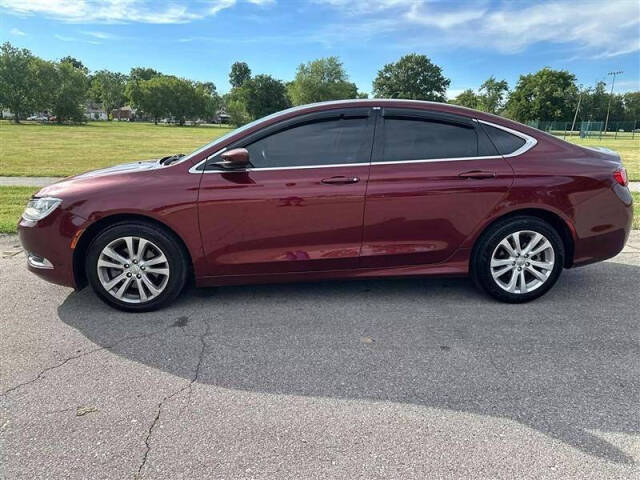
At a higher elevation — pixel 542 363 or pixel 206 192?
pixel 206 192

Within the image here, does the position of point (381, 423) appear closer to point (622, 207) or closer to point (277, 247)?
point (277, 247)

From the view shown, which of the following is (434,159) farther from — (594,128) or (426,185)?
(594,128)

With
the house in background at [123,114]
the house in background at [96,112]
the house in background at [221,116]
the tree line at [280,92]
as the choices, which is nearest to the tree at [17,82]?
the tree line at [280,92]

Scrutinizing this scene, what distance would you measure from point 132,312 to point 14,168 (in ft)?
37.0

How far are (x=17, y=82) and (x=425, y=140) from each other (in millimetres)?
85345

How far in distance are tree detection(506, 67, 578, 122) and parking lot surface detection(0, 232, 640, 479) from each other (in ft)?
266

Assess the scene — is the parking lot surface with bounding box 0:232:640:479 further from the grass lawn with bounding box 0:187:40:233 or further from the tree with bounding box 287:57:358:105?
the tree with bounding box 287:57:358:105

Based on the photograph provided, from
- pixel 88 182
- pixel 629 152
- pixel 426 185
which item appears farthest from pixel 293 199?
pixel 629 152

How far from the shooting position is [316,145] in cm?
370

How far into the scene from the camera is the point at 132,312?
371 cm

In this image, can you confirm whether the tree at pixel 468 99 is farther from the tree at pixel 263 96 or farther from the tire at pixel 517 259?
the tire at pixel 517 259

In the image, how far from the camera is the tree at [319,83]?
296 ft

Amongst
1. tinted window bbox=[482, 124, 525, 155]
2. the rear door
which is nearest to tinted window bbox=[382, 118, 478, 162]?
the rear door

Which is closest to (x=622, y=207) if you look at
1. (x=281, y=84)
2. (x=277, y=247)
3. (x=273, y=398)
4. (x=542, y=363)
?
(x=542, y=363)
